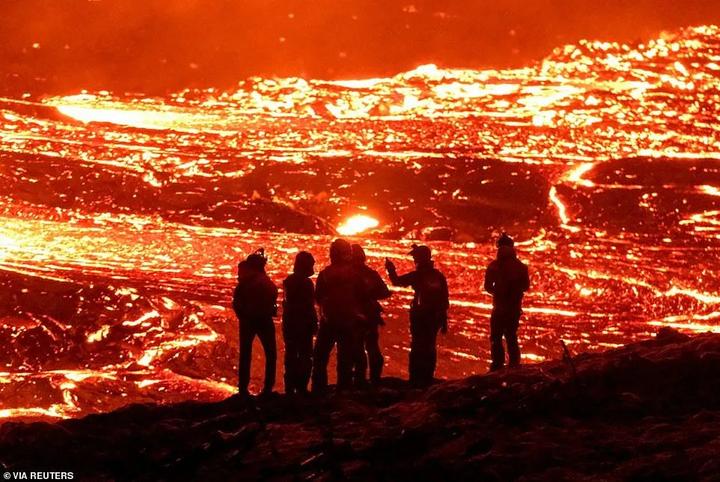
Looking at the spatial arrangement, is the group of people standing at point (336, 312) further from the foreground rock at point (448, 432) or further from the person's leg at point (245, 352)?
the foreground rock at point (448, 432)

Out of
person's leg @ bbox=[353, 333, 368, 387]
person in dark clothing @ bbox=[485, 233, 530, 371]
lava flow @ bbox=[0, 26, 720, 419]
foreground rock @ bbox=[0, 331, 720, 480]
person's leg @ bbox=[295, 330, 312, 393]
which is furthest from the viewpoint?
lava flow @ bbox=[0, 26, 720, 419]

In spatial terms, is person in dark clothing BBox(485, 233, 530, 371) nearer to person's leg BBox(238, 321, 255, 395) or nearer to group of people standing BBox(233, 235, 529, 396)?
group of people standing BBox(233, 235, 529, 396)

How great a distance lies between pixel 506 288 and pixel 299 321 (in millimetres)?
1819

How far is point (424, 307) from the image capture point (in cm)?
921

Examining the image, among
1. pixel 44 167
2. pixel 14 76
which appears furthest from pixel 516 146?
pixel 14 76

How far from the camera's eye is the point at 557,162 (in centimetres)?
3225

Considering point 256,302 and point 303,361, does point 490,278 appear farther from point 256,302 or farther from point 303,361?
point 256,302

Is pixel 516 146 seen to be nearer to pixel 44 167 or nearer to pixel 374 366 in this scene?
pixel 44 167

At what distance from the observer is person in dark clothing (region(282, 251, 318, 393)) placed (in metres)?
8.74

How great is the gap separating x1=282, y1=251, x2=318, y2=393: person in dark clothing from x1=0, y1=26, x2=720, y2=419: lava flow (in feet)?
28.8

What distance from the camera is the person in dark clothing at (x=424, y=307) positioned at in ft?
30.0

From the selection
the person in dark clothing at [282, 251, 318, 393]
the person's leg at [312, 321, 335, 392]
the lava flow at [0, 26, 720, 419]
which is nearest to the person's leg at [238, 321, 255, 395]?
the person in dark clothing at [282, 251, 318, 393]

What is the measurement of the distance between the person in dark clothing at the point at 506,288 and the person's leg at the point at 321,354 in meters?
1.46

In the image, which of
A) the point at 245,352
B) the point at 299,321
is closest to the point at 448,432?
the point at 299,321
